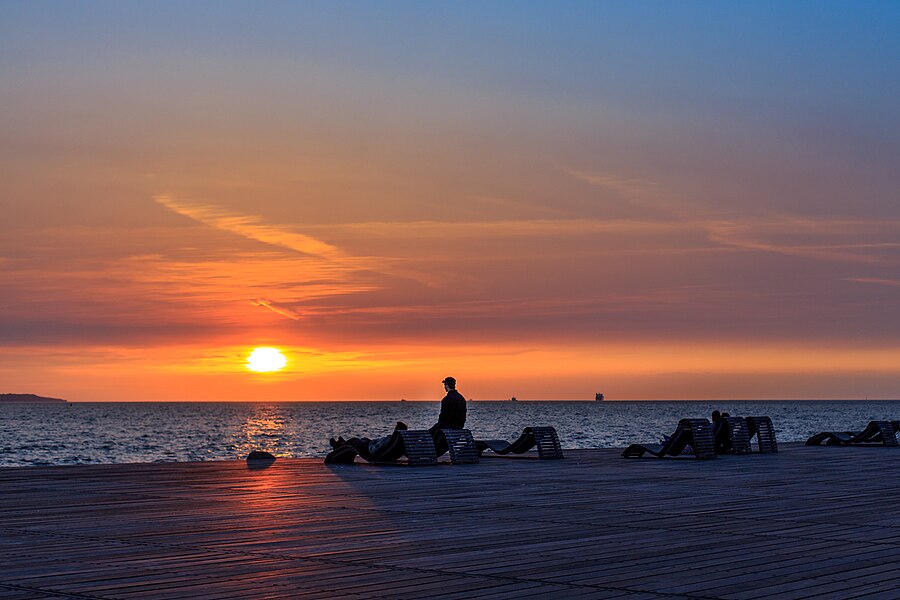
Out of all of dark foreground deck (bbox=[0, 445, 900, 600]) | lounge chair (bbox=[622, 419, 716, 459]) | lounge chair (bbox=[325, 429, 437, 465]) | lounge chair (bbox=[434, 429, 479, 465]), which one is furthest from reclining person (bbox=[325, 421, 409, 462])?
lounge chair (bbox=[622, 419, 716, 459])

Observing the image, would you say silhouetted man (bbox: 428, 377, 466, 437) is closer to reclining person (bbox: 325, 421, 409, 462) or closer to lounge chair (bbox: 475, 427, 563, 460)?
reclining person (bbox: 325, 421, 409, 462)

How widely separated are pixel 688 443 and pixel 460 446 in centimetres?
519

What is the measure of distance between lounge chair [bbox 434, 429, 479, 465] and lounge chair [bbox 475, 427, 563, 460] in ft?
5.19

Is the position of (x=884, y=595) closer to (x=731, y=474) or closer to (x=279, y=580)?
(x=279, y=580)

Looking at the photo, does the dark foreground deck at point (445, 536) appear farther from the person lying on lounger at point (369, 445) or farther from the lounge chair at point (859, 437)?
the lounge chair at point (859, 437)

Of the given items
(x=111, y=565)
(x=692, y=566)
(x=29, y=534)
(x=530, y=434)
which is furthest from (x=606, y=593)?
(x=530, y=434)

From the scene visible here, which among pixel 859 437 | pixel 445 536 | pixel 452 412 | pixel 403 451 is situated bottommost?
pixel 445 536

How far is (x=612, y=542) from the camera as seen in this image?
9.41 meters

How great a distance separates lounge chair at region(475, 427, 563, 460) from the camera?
22.3 meters

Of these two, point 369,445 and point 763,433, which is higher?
point 763,433

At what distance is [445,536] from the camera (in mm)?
9695

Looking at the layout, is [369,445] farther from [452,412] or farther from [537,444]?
[537,444]

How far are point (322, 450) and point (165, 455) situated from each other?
371 inches

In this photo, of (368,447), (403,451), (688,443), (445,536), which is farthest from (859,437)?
(445,536)
